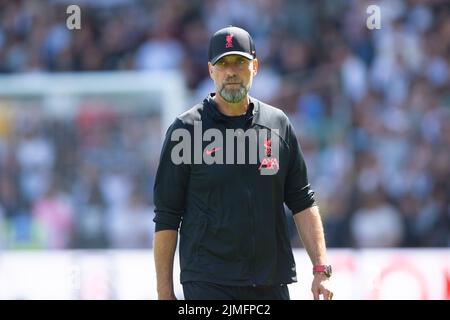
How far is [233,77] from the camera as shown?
5535mm

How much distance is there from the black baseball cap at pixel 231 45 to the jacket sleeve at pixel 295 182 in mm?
494

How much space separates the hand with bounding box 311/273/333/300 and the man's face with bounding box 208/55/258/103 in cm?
99

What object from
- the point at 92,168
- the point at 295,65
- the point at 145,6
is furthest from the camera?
the point at 145,6

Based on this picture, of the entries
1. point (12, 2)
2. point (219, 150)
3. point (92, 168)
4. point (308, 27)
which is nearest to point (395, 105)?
point (308, 27)

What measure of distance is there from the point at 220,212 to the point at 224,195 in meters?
0.09

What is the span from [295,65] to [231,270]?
27.6 feet

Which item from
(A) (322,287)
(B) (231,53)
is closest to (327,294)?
(A) (322,287)

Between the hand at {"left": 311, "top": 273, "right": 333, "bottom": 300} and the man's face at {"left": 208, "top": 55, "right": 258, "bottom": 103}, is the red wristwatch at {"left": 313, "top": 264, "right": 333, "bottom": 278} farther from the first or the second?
the man's face at {"left": 208, "top": 55, "right": 258, "bottom": 103}

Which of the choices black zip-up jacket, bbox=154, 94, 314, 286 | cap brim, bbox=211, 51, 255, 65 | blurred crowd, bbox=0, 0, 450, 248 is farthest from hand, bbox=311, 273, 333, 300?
blurred crowd, bbox=0, 0, 450, 248

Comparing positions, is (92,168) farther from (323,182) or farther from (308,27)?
(308,27)

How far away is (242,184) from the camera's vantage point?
551 cm

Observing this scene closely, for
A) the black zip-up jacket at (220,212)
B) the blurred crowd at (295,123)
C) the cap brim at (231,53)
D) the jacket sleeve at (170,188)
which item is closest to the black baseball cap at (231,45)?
the cap brim at (231,53)

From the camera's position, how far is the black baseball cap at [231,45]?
217 inches

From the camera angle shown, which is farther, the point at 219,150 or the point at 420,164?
the point at 420,164
